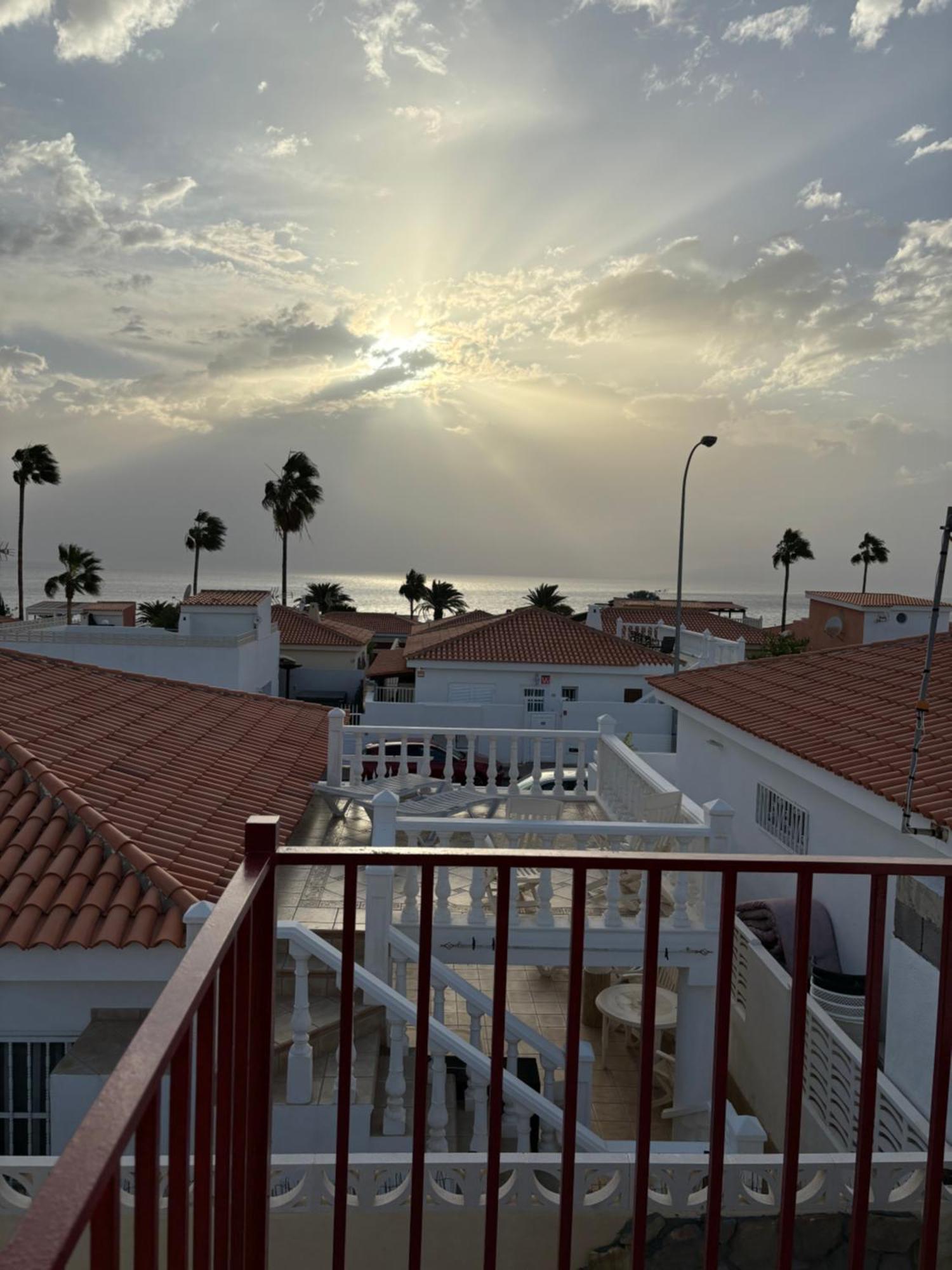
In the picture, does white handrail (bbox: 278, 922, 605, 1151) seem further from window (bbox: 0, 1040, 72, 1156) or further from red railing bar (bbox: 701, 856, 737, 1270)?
red railing bar (bbox: 701, 856, 737, 1270)

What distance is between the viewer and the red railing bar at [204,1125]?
1476mm

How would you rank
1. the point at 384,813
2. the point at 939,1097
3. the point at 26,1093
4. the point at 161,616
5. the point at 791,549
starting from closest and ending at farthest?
the point at 939,1097, the point at 26,1093, the point at 384,813, the point at 161,616, the point at 791,549

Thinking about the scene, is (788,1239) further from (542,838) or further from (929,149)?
(929,149)

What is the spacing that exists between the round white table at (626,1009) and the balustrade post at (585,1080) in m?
2.42

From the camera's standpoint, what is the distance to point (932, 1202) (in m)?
2.31

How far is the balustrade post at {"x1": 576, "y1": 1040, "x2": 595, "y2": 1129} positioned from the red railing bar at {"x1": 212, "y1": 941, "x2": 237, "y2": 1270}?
3.47 meters

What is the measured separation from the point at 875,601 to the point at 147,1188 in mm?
45266

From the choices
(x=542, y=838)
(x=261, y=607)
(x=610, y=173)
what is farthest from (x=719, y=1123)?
(x=261, y=607)

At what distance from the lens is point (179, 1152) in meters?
1.30

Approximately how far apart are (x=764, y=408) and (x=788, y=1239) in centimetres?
3152

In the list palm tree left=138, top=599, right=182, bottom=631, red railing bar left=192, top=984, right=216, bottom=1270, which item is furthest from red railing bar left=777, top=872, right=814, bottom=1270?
palm tree left=138, top=599, right=182, bottom=631

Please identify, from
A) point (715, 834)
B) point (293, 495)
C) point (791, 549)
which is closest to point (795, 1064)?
point (715, 834)

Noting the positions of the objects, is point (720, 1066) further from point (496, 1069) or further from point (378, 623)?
point (378, 623)

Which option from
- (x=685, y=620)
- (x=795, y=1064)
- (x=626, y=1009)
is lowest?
(x=626, y=1009)
